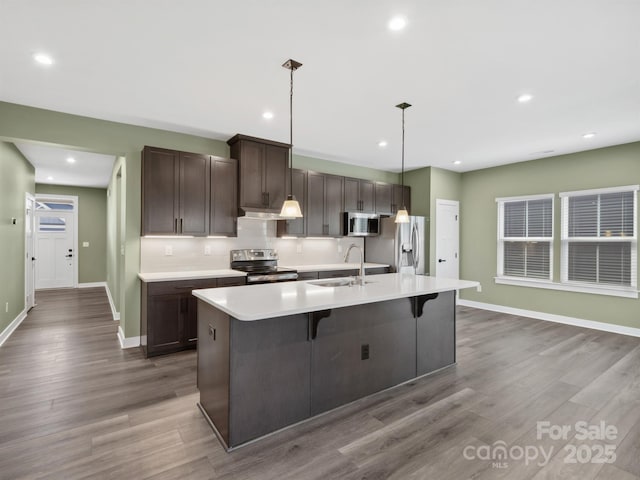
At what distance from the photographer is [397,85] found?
3.08m

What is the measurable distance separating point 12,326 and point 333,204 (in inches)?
195

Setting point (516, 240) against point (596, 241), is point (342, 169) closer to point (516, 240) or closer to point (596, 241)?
point (516, 240)

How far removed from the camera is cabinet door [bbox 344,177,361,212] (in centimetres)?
578

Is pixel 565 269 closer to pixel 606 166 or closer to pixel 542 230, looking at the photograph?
pixel 542 230

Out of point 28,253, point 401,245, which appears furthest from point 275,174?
point 28,253

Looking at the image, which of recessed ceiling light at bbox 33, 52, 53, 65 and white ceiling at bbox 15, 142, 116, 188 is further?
white ceiling at bbox 15, 142, 116, 188

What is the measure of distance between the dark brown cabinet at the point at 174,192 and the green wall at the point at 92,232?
6333 millimetres

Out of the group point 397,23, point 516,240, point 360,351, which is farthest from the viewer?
point 516,240

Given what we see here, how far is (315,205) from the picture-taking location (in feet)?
17.8

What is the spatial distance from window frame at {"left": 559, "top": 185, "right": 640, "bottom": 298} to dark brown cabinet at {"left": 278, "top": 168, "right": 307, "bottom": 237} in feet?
13.4

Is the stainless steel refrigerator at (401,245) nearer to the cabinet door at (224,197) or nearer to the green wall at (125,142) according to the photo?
the cabinet door at (224,197)

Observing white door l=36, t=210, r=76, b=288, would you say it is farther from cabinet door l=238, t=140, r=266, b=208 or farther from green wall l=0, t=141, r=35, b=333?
cabinet door l=238, t=140, r=266, b=208

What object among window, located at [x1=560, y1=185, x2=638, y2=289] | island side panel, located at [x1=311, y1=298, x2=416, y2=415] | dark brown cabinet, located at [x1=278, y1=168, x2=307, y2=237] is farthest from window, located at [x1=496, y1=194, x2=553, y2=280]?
island side panel, located at [x1=311, y1=298, x2=416, y2=415]

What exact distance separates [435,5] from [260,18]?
1.07 metres
